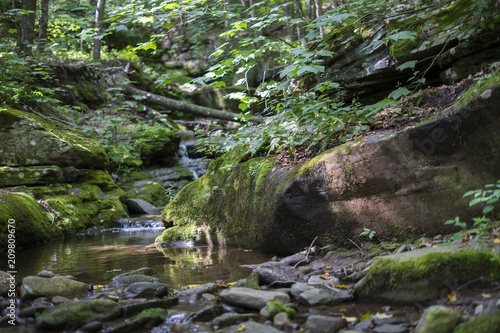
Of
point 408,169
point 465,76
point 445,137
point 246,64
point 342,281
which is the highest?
point 246,64

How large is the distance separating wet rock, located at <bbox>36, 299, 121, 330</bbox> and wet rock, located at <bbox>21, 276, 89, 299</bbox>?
2.04 feet

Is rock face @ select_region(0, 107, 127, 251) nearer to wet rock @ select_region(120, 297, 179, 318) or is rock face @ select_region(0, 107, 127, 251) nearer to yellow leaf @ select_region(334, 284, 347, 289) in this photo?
wet rock @ select_region(120, 297, 179, 318)

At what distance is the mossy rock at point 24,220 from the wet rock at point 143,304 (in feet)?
14.0

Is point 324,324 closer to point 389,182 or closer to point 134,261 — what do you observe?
point 389,182

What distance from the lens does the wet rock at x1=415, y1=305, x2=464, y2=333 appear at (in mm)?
2199

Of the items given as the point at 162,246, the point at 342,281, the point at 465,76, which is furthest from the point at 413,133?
the point at 162,246

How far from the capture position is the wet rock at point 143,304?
3.06 meters

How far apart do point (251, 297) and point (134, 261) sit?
9.33 feet

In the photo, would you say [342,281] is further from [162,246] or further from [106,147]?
[106,147]

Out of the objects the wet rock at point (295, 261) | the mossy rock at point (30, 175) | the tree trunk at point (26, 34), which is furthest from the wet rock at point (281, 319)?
the tree trunk at point (26, 34)

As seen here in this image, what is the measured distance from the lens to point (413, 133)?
398cm

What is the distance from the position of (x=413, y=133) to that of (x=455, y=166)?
1.80 ft

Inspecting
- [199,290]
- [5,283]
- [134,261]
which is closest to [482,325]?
[199,290]

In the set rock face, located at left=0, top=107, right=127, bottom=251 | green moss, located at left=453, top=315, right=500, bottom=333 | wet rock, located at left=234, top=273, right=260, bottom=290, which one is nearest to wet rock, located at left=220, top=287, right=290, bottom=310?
wet rock, located at left=234, top=273, right=260, bottom=290
